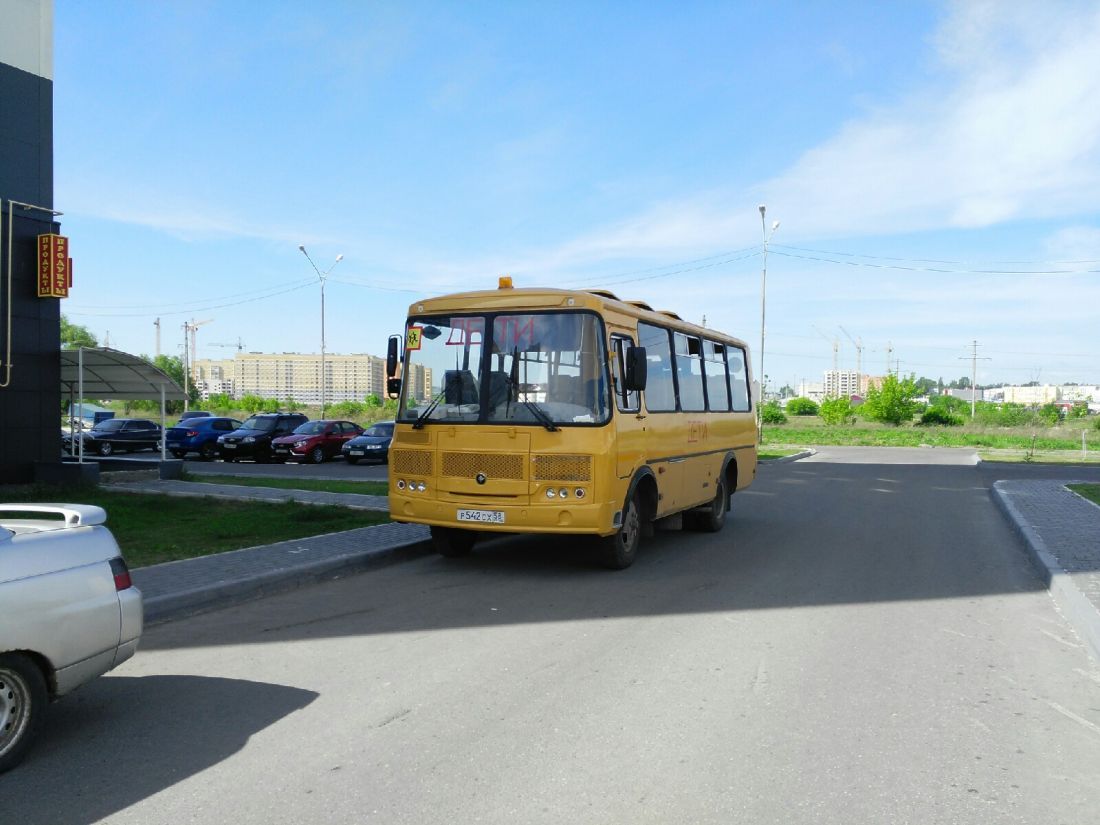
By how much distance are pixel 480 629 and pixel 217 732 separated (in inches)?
105

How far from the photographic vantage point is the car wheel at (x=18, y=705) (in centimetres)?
425

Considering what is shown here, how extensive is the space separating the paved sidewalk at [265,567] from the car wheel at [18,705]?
2.93m

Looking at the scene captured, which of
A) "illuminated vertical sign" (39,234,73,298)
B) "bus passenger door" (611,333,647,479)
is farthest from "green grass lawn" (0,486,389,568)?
"bus passenger door" (611,333,647,479)

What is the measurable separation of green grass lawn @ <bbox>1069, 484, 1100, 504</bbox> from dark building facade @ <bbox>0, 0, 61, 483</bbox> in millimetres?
19717

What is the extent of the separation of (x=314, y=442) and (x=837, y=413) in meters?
72.8

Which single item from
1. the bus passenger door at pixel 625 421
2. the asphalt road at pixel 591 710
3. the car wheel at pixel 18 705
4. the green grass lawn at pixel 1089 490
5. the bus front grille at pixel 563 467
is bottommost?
the green grass lawn at pixel 1089 490

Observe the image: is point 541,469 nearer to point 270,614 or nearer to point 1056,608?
point 270,614

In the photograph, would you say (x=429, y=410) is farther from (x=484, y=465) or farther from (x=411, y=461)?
(x=484, y=465)

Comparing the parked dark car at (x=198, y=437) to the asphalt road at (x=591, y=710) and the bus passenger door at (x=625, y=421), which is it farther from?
the bus passenger door at (x=625, y=421)

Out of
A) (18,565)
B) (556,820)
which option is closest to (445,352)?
(18,565)

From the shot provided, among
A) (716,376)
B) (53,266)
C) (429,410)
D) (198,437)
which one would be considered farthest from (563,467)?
(198,437)

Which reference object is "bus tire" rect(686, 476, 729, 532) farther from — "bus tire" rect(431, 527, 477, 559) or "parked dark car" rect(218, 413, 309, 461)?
"parked dark car" rect(218, 413, 309, 461)

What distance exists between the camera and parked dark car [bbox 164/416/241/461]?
109ft

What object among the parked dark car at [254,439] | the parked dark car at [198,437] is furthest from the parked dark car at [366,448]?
the parked dark car at [198,437]
